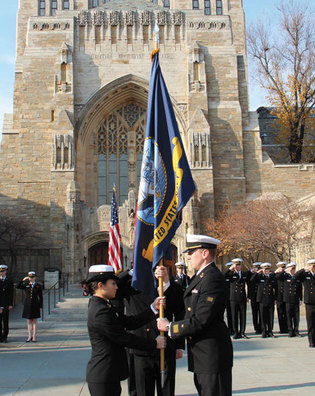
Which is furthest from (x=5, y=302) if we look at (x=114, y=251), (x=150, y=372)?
(x=150, y=372)

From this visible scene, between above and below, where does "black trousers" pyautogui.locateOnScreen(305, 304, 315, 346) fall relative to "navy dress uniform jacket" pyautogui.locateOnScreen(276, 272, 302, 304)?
below

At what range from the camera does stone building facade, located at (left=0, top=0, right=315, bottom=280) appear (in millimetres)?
27359

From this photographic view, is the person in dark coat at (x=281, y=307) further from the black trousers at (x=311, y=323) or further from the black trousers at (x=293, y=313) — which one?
the black trousers at (x=311, y=323)

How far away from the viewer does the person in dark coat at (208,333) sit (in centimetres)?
400

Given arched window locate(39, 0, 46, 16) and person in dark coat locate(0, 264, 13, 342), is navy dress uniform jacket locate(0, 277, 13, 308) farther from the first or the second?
arched window locate(39, 0, 46, 16)

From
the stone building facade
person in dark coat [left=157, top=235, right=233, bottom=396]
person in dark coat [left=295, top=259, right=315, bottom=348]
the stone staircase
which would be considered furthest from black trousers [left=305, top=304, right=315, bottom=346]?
the stone building facade

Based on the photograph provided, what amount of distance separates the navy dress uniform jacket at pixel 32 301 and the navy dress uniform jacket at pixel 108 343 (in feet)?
23.7

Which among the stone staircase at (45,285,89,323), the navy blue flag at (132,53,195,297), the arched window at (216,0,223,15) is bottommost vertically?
the stone staircase at (45,285,89,323)

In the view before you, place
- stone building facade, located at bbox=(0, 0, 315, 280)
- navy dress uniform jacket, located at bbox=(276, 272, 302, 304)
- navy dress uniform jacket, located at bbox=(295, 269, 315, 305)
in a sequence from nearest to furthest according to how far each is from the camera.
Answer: navy dress uniform jacket, located at bbox=(295, 269, 315, 305), navy dress uniform jacket, located at bbox=(276, 272, 302, 304), stone building facade, located at bbox=(0, 0, 315, 280)

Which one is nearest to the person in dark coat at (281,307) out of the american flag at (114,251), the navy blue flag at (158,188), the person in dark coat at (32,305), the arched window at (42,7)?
the american flag at (114,251)

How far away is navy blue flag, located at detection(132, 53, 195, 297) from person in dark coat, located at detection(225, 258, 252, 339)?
21.2 feet

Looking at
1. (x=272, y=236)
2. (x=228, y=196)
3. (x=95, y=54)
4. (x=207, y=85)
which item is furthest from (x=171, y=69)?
(x=272, y=236)

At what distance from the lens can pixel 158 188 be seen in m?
5.26

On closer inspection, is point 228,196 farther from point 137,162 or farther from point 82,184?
point 82,184
